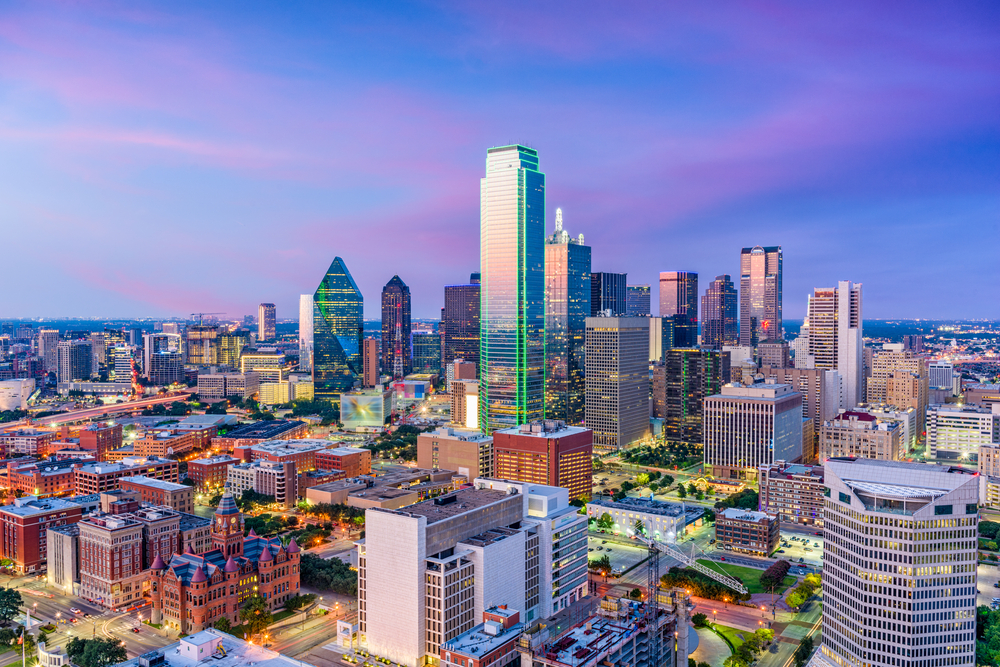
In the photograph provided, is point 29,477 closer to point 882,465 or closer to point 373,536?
point 373,536

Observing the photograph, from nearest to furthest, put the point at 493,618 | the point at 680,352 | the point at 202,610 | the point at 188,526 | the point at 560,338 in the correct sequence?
the point at 493,618
the point at 202,610
the point at 188,526
the point at 680,352
the point at 560,338

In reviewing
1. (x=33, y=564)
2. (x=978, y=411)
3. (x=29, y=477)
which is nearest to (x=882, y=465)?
(x=33, y=564)

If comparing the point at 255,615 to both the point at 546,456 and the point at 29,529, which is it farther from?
the point at 546,456

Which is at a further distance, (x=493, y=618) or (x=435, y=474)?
(x=435, y=474)

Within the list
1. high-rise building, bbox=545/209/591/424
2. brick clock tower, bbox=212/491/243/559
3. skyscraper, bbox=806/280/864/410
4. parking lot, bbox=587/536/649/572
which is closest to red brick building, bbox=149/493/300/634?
brick clock tower, bbox=212/491/243/559

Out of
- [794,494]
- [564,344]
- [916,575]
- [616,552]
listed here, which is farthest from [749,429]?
[916,575]

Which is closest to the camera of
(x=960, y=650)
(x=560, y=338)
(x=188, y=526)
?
(x=960, y=650)

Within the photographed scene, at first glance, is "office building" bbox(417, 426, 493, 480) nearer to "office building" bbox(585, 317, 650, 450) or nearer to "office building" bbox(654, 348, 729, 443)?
"office building" bbox(585, 317, 650, 450)
